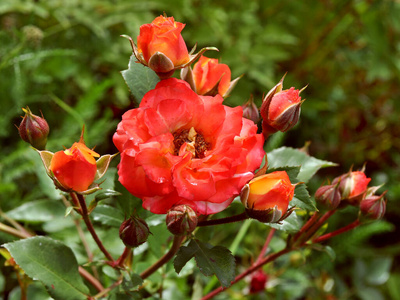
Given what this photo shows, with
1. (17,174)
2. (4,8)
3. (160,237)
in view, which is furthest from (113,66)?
(160,237)

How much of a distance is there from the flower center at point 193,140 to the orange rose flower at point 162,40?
4.0 inches

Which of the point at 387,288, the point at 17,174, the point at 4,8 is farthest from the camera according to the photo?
the point at 387,288

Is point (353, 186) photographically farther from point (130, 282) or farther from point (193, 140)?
point (130, 282)

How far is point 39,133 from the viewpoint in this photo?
62 cm

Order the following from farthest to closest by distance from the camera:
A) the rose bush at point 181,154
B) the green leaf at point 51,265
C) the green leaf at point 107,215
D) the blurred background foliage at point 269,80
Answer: the blurred background foliage at point 269,80
the green leaf at point 107,215
the green leaf at point 51,265
the rose bush at point 181,154

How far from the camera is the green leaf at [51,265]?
0.63m

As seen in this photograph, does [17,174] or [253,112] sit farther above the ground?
[253,112]

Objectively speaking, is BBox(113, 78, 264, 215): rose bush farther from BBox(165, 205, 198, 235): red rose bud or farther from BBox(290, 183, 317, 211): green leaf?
BBox(290, 183, 317, 211): green leaf

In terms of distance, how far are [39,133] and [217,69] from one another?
0.28 metres

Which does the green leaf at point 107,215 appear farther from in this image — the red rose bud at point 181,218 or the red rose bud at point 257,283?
the red rose bud at point 257,283

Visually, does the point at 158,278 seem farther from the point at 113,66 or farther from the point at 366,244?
the point at 366,244

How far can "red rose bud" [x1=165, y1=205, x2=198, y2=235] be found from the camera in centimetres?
52

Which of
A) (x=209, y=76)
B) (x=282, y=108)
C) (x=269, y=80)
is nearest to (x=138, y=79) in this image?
(x=209, y=76)

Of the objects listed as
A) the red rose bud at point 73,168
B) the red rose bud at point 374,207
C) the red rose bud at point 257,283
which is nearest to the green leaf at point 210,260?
the red rose bud at point 73,168
